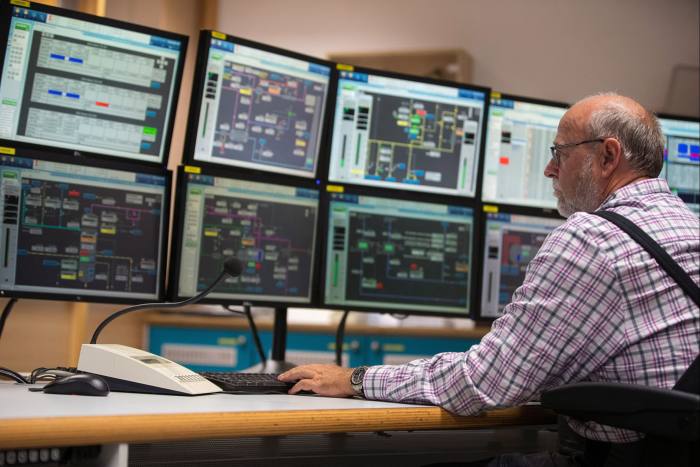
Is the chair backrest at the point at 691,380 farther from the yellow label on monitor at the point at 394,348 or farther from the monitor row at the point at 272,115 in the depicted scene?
the yellow label on monitor at the point at 394,348

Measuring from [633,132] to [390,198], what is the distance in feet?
2.94

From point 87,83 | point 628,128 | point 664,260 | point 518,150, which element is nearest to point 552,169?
point 628,128

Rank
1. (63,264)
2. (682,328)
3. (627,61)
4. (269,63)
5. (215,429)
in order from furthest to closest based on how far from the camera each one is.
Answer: (627,61)
(269,63)
(63,264)
(682,328)
(215,429)

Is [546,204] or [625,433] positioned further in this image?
[546,204]

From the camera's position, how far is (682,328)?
1438 millimetres

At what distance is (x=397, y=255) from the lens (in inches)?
99.0

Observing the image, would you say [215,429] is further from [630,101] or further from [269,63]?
[269,63]

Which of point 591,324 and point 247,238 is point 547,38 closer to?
point 247,238

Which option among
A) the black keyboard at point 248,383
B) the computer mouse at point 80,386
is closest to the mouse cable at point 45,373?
the computer mouse at point 80,386

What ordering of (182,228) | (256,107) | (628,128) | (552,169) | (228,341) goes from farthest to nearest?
(228,341)
(256,107)
(182,228)
(552,169)
(628,128)

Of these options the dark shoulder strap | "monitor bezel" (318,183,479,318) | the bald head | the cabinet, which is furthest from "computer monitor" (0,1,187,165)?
the cabinet

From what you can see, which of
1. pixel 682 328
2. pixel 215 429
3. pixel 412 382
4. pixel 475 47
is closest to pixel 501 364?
pixel 412 382

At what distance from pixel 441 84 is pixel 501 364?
1285mm

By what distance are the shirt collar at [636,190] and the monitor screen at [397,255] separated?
91 cm
